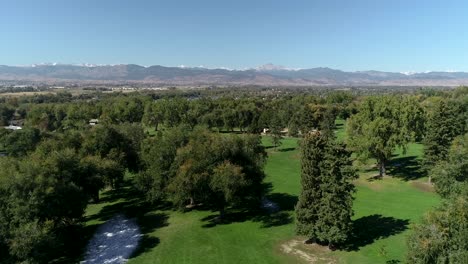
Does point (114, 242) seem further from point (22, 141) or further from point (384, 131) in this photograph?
point (22, 141)

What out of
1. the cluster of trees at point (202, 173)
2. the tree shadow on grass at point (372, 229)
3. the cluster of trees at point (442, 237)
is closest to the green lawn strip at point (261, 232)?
the tree shadow on grass at point (372, 229)

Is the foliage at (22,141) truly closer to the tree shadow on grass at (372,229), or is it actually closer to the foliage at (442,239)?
the tree shadow on grass at (372,229)

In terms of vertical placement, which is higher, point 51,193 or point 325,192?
point 325,192

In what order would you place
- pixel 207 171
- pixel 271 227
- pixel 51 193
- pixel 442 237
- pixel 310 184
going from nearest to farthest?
pixel 442 237, pixel 310 184, pixel 51 193, pixel 271 227, pixel 207 171

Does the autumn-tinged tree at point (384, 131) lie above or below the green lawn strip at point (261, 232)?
above

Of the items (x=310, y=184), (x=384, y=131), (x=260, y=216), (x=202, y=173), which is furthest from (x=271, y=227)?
(x=384, y=131)

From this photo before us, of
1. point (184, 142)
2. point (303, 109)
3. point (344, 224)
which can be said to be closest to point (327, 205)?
point (344, 224)

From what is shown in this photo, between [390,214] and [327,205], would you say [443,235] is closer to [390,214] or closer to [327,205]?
[327,205]
